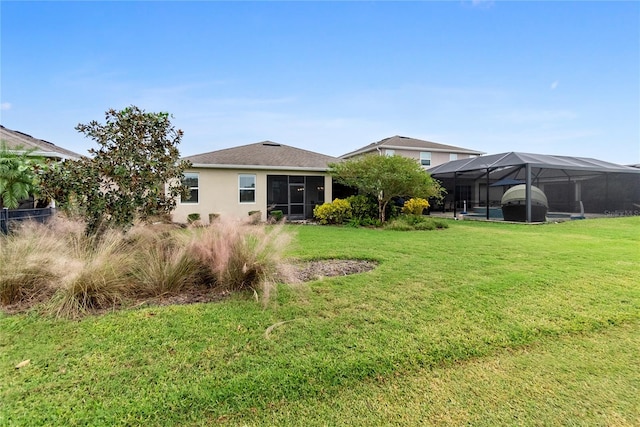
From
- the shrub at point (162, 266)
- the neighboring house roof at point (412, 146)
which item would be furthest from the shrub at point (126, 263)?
the neighboring house roof at point (412, 146)

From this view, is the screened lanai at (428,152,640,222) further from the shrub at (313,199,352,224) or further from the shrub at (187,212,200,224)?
the shrub at (187,212,200,224)

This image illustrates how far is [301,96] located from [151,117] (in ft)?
38.4

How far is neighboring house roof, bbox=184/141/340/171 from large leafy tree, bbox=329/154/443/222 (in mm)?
2709

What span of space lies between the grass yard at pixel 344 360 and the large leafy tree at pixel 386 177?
9.53m

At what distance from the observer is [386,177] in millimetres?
13578

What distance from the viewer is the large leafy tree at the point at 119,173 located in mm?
4918

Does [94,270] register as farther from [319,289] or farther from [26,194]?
[26,194]

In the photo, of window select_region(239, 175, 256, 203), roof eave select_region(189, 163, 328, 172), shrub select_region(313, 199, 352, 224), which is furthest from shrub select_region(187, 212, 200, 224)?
shrub select_region(313, 199, 352, 224)

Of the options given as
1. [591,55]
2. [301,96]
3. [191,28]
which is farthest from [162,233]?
[591,55]

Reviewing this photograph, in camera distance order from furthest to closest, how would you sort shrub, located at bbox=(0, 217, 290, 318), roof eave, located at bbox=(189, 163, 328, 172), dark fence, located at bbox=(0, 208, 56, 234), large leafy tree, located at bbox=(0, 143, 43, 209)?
roof eave, located at bbox=(189, 163, 328, 172), large leafy tree, located at bbox=(0, 143, 43, 209), dark fence, located at bbox=(0, 208, 56, 234), shrub, located at bbox=(0, 217, 290, 318)

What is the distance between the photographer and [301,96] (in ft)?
52.5

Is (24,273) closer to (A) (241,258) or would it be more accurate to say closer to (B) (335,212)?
(A) (241,258)

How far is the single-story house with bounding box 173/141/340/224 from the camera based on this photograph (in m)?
15.2

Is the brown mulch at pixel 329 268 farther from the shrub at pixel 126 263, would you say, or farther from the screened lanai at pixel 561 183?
the screened lanai at pixel 561 183
